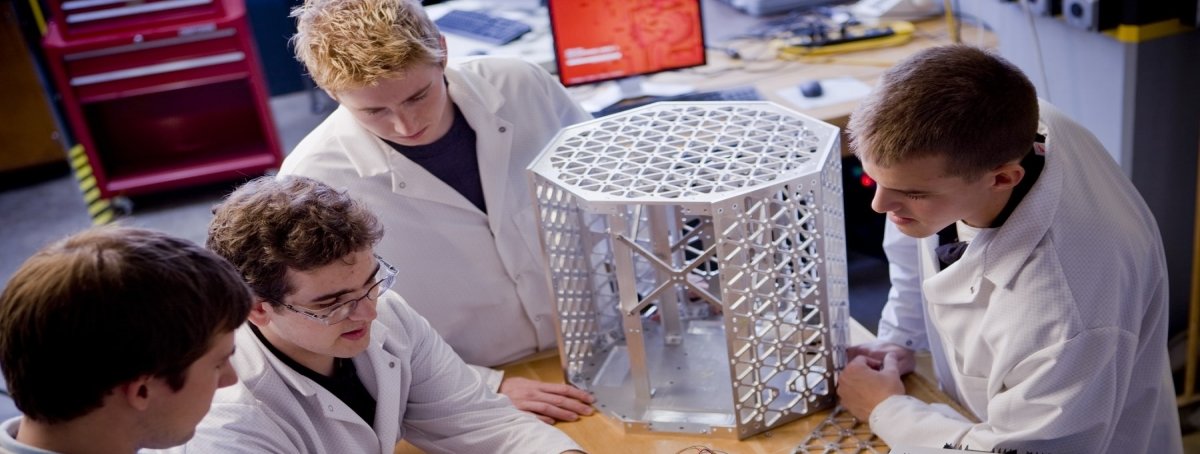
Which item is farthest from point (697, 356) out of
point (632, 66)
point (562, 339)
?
point (632, 66)

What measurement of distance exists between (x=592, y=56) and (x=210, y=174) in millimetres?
2057

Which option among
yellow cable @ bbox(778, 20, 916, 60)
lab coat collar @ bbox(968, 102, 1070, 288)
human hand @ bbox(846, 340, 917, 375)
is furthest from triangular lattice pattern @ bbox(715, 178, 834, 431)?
yellow cable @ bbox(778, 20, 916, 60)

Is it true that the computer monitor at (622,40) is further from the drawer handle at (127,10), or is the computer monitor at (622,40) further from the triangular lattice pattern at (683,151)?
the drawer handle at (127,10)

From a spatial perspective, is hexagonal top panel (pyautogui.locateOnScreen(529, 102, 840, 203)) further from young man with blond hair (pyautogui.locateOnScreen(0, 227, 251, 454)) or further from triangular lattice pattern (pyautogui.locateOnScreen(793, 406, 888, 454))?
young man with blond hair (pyautogui.locateOnScreen(0, 227, 251, 454))

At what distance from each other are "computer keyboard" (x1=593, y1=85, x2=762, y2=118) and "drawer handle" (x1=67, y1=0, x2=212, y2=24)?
194 centimetres

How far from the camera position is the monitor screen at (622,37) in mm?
2668

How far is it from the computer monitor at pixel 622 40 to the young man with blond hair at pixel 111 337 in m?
1.76

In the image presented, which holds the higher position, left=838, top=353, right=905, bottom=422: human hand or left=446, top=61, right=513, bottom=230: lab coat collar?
left=446, top=61, right=513, bottom=230: lab coat collar

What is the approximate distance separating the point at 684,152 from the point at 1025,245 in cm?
48

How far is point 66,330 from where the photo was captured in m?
0.91

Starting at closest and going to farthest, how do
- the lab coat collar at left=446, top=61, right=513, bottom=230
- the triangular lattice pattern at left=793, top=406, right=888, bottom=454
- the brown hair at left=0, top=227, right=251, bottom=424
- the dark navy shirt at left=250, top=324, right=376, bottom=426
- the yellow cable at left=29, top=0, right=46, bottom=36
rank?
the brown hair at left=0, top=227, right=251, bottom=424 → the dark navy shirt at left=250, top=324, right=376, bottom=426 → the triangular lattice pattern at left=793, top=406, right=888, bottom=454 → the lab coat collar at left=446, top=61, right=513, bottom=230 → the yellow cable at left=29, top=0, right=46, bottom=36

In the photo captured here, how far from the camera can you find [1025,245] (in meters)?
1.27

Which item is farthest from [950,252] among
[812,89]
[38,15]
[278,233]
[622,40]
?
[38,15]

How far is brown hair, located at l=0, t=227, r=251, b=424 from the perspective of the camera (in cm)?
91
